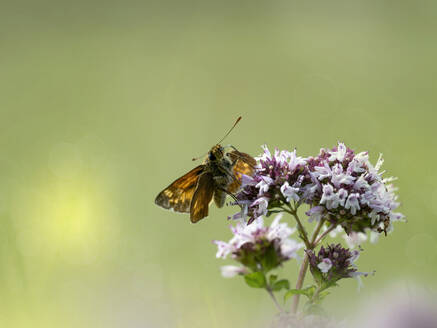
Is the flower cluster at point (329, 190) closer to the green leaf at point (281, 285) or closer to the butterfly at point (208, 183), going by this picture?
the butterfly at point (208, 183)

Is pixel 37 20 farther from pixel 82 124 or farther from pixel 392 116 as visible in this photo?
pixel 392 116

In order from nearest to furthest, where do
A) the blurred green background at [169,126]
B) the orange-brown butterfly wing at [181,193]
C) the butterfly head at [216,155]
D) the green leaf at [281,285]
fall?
the green leaf at [281,285]
the butterfly head at [216,155]
the orange-brown butterfly wing at [181,193]
the blurred green background at [169,126]

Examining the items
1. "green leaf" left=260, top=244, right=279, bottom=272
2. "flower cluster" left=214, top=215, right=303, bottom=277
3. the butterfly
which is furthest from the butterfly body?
"green leaf" left=260, top=244, right=279, bottom=272

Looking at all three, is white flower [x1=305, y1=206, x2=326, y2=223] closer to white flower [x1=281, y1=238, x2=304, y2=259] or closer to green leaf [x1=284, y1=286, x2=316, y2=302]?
white flower [x1=281, y1=238, x2=304, y2=259]

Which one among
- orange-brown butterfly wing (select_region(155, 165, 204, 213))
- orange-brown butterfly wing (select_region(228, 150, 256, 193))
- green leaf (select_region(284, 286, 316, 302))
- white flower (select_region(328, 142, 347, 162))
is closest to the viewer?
green leaf (select_region(284, 286, 316, 302))

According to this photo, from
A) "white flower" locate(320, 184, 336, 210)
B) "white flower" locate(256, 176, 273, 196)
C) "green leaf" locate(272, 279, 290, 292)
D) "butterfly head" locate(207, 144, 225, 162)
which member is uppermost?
"butterfly head" locate(207, 144, 225, 162)

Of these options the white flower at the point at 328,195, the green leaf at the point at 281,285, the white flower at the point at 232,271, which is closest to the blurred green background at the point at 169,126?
the green leaf at the point at 281,285

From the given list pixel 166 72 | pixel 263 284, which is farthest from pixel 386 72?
pixel 263 284

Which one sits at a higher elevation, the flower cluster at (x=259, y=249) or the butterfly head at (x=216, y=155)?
the butterfly head at (x=216, y=155)

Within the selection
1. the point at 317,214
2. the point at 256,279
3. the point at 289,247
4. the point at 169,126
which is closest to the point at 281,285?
the point at 256,279
